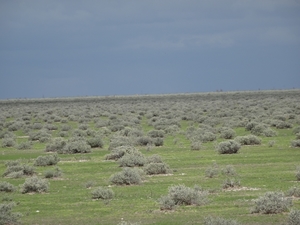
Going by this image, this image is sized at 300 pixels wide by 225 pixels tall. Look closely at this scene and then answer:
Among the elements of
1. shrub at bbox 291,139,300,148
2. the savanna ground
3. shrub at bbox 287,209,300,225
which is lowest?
the savanna ground

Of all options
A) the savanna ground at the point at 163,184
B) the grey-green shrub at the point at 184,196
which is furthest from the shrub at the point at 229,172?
the grey-green shrub at the point at 184,196

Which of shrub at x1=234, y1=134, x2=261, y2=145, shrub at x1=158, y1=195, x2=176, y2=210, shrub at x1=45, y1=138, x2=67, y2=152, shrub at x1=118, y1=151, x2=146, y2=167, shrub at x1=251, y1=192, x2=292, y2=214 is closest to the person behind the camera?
shrub at x1=251, y1=192, x2=292, y2=214

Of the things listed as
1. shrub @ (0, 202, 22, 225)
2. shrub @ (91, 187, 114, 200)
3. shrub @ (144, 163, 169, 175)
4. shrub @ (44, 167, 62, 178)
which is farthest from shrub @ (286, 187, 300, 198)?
shrub @ (44, 167, 62, 178)

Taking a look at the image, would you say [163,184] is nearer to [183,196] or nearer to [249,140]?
[183,196]

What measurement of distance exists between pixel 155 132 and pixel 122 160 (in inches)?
629

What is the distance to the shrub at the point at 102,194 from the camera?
66.5ft

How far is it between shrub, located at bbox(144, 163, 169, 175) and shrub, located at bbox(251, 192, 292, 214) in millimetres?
8799

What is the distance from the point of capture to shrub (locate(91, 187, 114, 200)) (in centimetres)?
2027

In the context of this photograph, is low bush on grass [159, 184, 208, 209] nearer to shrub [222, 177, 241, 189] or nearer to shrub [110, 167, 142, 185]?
shrub [222, 177, 241, 189]

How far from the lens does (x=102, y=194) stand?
2031cm

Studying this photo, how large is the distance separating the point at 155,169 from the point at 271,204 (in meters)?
9.38

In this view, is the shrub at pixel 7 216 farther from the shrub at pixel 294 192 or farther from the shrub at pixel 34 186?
the shrub at pixel 294 192

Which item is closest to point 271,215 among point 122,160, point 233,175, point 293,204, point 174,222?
point 293,204

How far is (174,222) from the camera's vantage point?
1625 centimetres
